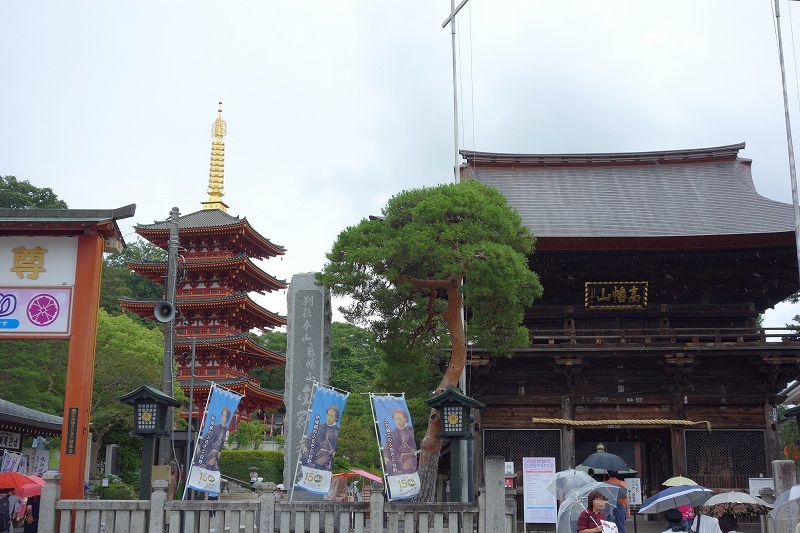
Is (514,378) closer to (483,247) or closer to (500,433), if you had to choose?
(500,433)

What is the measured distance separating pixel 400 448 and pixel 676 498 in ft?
15.4

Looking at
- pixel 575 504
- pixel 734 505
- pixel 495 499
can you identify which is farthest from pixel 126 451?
pixel 575 504

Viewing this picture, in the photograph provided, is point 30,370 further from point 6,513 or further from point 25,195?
point 25,195

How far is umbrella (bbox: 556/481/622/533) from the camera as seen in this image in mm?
11234

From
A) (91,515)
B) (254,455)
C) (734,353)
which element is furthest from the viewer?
(254,455)

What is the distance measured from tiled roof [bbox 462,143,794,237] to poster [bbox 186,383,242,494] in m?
11.0

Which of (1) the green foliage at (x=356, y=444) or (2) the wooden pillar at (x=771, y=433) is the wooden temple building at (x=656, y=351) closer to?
(2) the wooden pillar at (x=771, y=433)

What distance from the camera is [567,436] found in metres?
21.8

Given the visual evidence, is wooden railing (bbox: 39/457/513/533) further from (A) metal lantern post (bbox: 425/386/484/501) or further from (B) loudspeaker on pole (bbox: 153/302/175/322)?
(B) loudspeaker on pole (bbox: 153/302/175/322)

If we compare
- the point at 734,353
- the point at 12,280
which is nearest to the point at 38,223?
the point at 12,280

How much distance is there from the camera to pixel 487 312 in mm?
17891

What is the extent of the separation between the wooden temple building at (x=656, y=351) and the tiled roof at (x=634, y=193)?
155 millimetres

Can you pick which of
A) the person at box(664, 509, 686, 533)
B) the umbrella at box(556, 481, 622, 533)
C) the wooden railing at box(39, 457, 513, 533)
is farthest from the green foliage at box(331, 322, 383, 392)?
the person at box(664, 509, 686, 533)

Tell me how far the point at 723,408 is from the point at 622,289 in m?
4.18
